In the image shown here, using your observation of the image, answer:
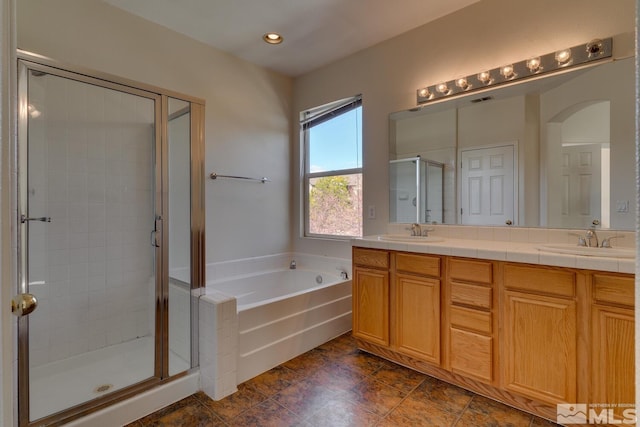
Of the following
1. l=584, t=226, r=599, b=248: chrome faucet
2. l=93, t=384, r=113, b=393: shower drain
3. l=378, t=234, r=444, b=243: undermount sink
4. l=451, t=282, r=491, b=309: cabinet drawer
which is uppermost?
l=584, t=226, r=599, b=248: chrome faucet

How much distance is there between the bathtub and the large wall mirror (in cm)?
102

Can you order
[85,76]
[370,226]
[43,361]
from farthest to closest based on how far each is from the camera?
[370,226] → [43,361] → [85,76]

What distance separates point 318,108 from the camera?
3480 mm

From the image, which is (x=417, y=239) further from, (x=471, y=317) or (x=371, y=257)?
(x=471, y=317)

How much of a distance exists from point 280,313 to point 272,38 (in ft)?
7.72

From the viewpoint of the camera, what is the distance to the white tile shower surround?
1611mm

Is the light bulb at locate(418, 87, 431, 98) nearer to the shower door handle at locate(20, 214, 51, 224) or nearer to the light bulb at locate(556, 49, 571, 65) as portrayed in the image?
the light bulb at locate(556, 49, 571, 65)

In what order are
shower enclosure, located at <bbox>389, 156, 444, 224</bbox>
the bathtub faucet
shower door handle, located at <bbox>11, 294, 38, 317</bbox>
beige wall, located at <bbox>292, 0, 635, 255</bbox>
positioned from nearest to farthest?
shower door handle, located at <bbox>11, 294, 38, 317</bbox> → beige wall, located at <bbox>292, 0, 635, 255</bbox> → shower enclosure, located at <bbox>389, 156, 444, 224</bbox> → the bathtub faucet

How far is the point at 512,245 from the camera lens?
79.2 inches

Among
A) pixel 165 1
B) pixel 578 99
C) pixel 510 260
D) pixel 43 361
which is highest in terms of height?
pixel 165 1

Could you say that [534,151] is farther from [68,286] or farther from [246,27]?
[68,286]

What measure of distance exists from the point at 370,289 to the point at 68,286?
7.10 feet

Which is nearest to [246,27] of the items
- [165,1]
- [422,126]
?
[165,1]

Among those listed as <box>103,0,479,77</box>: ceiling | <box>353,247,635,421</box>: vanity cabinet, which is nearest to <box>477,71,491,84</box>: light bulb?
<box>103,0,479,77</box>: ceiling
